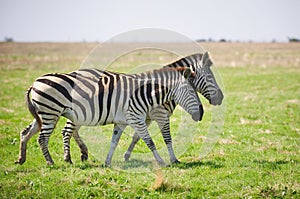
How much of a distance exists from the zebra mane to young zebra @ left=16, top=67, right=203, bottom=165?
1.69 ft

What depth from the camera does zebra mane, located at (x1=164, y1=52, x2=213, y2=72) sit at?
10008 mm

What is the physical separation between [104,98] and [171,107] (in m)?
1.81

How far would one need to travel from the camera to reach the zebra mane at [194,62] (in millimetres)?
10008

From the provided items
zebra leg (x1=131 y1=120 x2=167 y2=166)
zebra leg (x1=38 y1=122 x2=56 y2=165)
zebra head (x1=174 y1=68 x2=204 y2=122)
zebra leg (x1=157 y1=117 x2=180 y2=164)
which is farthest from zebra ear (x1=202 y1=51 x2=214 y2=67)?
zebra leg (x1=38 y1=122 x2=56 y2=165)

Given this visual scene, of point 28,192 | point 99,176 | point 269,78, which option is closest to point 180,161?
point 99,176

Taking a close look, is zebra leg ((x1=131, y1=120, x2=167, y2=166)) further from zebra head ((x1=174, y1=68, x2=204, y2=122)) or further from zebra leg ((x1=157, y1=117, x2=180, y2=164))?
zebra head ((x1=174, y1=68, x2=204, y2=122))

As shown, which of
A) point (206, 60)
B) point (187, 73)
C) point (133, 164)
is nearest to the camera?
point (133, 164)

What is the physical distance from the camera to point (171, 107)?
992cm

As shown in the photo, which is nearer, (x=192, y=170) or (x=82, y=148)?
(x=192, y=170)

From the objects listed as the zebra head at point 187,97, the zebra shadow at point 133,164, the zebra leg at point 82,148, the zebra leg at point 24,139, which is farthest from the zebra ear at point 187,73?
the zebra leg at point 24,139

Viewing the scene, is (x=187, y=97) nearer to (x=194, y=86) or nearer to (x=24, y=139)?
(x=194, y=86)

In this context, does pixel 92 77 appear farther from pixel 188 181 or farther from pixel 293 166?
pixel 293 166

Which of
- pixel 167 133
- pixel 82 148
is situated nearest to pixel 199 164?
pixel 167 133

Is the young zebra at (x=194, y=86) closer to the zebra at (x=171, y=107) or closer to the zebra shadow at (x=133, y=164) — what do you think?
the zebra at (x=171, y=107)
